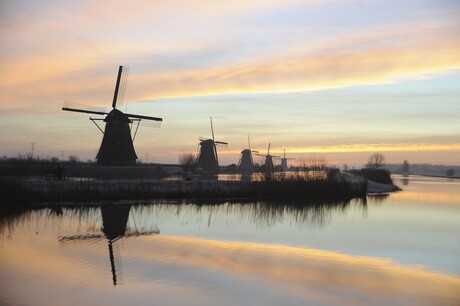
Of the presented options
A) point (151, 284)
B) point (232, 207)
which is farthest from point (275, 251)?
point (232, 207)

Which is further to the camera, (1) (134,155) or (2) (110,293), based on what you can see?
(1) (134,155)

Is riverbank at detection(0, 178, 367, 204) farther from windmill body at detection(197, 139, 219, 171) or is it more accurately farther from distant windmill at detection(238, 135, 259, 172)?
distant windmill at detection(238, 135, 259, 172)

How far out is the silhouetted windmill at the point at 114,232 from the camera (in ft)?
33.1

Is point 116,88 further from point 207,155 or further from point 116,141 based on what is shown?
point 207,155

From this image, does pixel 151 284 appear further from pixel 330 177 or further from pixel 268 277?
pixel 330 177

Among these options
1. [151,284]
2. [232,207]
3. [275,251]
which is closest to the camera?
[151,284]

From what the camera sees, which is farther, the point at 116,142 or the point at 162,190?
the point at 116,142

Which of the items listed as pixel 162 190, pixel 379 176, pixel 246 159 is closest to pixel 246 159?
pixel 246 159

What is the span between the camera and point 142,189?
82.6 feet

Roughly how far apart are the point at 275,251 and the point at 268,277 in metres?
2.68

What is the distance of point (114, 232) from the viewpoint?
14.7 m

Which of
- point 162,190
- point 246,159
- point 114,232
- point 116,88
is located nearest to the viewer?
point 114,232

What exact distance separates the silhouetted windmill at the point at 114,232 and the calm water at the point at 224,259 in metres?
0.05

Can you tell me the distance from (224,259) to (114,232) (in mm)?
5177
